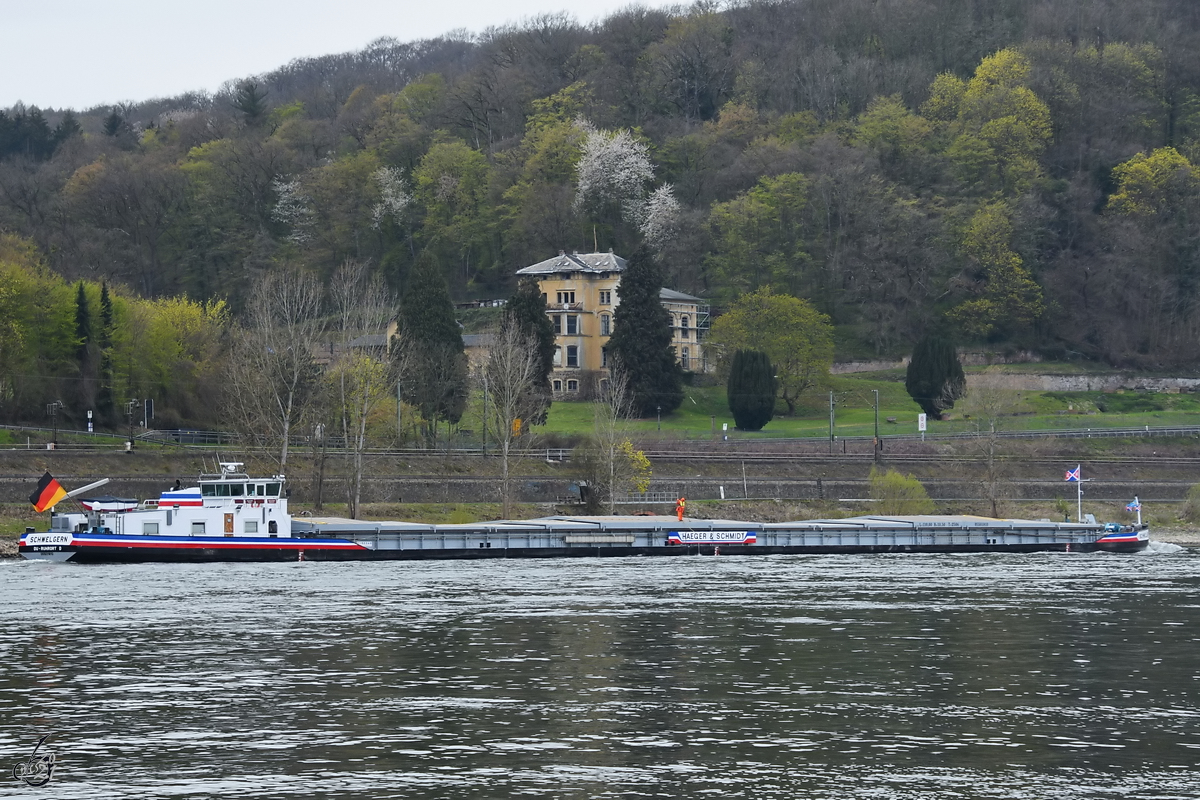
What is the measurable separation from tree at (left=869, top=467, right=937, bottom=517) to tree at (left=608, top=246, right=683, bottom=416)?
29071 millimetres

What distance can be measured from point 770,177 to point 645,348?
3873 cm

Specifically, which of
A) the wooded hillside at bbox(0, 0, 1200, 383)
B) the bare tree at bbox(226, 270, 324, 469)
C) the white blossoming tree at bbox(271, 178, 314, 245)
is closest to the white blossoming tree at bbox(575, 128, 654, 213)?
the wooded hillside at bbox(0, 0, 1200, 383)

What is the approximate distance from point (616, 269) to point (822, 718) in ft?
362

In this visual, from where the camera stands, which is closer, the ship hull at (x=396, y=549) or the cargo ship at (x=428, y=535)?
the ship hull at (x=396, y=549)

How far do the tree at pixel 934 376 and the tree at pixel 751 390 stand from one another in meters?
11.9

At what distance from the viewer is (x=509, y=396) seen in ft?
304

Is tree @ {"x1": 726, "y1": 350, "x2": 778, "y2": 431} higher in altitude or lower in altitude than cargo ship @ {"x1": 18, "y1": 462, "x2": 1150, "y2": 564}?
higher

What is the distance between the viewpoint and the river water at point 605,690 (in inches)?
1021

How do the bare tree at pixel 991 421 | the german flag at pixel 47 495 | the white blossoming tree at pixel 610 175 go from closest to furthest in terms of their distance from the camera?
the german flag at pixel 47 495 < the bare tree at pixel 991 421 < the white blossoming tree at pixel 610 175

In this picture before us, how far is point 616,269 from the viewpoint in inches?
5492

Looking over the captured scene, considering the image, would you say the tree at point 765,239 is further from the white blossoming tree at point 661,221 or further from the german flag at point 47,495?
the german flag at point 47,495

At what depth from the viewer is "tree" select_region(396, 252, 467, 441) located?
10512cm

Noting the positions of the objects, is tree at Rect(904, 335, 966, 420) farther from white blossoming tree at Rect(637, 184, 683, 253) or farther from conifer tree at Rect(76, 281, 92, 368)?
conifer tree at Rect(76, 281, 92, 368)

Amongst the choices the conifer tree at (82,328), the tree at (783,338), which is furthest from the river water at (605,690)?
the tree at (783,338)
